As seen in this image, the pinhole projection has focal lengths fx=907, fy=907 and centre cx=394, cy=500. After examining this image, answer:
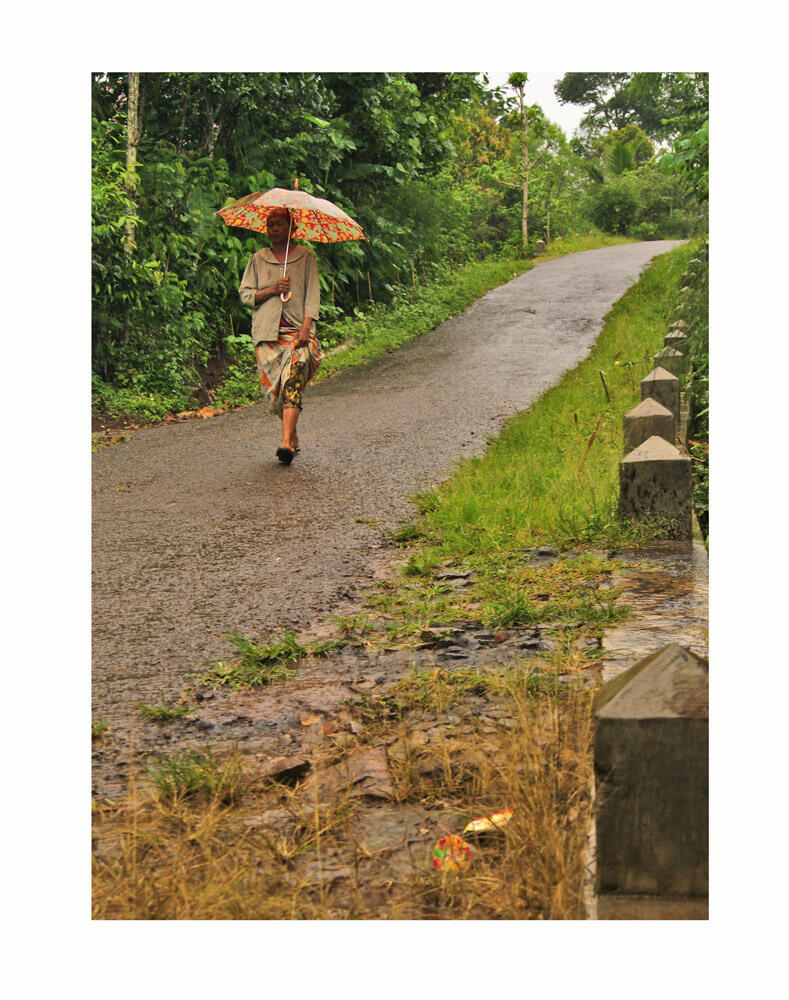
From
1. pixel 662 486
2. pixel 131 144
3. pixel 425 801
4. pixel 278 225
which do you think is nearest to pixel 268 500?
pixel 278 225

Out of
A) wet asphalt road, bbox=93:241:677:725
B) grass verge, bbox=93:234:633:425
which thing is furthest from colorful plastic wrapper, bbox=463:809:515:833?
grass verge, bbox=93:234:633:425

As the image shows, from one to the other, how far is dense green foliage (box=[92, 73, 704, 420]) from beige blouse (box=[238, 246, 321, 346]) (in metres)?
2.50

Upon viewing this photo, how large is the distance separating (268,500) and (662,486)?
241cm

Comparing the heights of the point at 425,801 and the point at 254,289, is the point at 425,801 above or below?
below

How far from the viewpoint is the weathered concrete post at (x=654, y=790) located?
60.3 inches

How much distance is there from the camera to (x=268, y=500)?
5488mm

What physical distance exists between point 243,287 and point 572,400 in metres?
3.46

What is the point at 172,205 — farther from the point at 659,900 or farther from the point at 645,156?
the point at 645,156

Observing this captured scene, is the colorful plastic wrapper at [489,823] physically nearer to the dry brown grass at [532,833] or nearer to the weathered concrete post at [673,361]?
the dry brown grass at [532,833]

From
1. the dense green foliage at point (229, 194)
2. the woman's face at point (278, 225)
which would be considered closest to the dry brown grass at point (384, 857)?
the dense green foliage at point (229, 194)

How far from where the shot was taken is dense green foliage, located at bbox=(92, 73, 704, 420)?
355 inches

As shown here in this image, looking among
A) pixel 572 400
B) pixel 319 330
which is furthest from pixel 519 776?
pixel 319 330

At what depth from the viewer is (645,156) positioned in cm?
3044

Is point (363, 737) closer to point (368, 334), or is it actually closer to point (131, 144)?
point (131, 144)
